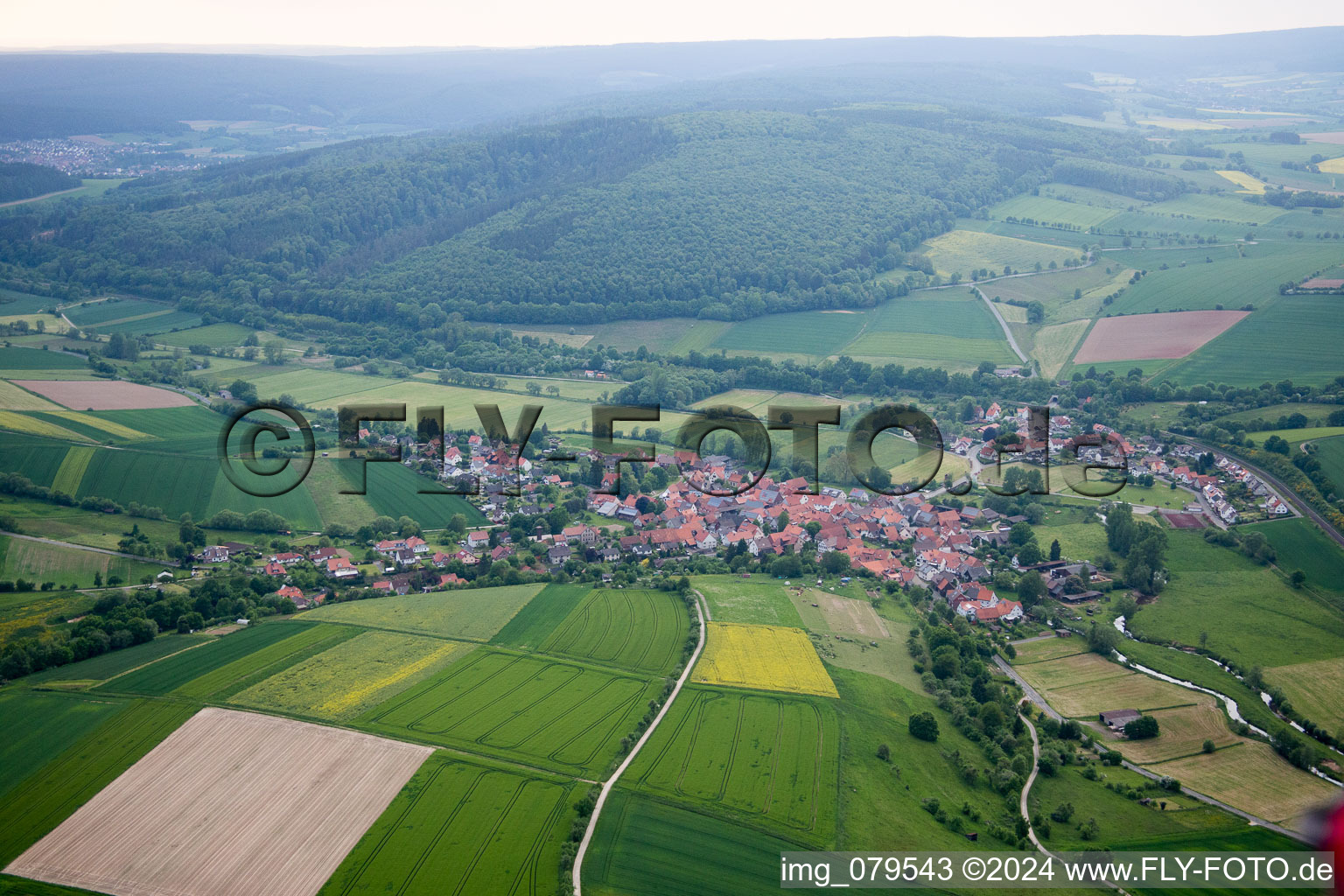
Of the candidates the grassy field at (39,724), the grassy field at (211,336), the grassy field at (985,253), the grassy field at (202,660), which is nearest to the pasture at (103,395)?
the grassy field at (211,336)

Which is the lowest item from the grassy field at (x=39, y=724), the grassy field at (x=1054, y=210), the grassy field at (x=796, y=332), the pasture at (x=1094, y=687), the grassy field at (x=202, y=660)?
the pasture at (x=1094, y=687)

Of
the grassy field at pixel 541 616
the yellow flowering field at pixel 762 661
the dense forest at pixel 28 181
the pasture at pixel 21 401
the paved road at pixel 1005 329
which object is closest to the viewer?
the yellow flowering field at pixel 762 661

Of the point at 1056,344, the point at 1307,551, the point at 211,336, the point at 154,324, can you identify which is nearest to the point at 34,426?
the point at 211,336

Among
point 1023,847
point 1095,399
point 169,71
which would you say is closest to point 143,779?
point 1023,847

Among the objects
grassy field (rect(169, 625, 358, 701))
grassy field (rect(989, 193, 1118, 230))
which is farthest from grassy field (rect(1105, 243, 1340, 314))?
grassy field (rect(169, 625, 358, 701))

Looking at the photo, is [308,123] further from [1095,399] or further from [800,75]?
[1095,399]

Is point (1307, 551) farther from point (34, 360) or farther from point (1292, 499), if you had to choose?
point (34, 360)

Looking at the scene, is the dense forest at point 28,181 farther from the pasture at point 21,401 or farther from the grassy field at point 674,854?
the grassy field at point 674,854
